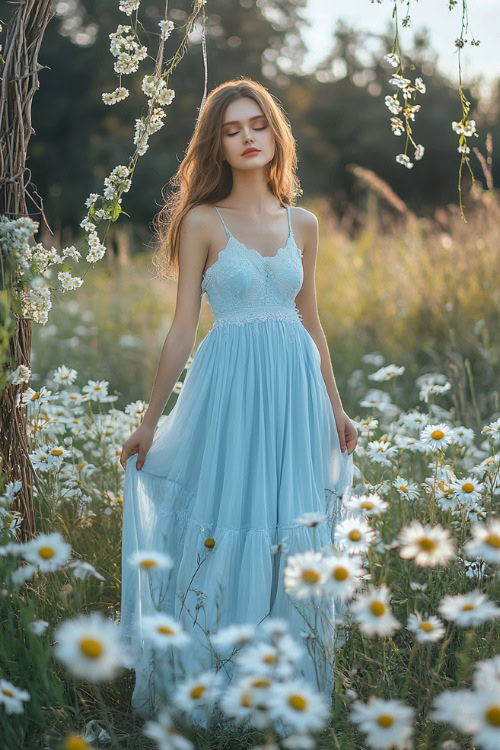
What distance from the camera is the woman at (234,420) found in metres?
2.03

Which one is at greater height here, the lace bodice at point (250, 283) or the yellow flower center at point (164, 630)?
the lace bodice at point (250, 283)

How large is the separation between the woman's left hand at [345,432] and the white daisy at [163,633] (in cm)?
122

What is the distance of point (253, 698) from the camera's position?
1066mm

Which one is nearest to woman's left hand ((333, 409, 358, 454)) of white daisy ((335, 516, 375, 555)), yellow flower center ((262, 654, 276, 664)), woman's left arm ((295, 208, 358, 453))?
woman's left arm ((295, 208, 358, 453))

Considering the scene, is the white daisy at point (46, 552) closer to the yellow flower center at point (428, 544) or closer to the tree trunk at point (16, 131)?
the yellow flower center at point (428, 544)

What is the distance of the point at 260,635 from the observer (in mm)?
1946

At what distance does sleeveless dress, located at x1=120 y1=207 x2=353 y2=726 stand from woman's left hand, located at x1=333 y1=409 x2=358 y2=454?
1.8 inches

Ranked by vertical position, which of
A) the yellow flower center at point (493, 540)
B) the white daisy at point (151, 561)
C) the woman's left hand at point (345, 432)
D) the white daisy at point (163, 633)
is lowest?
the white daisy at point (163, 633)

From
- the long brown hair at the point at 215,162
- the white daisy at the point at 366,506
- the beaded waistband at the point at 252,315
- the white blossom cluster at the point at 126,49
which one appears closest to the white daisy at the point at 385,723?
the white daisy at the point at 366,506

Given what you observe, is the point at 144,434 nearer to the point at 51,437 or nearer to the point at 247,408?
the point at 247,408

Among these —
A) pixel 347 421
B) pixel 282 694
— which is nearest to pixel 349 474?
pixel 347 421

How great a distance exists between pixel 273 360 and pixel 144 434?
41cm

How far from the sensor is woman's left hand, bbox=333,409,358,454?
235cm

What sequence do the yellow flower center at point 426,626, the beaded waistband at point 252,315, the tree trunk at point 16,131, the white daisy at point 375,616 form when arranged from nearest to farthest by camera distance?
the white daisy at point 375,616 < the yellow flower center at point 426,626 < the tree trunk at point 16,131 < the beaded waistband at point 252,315
